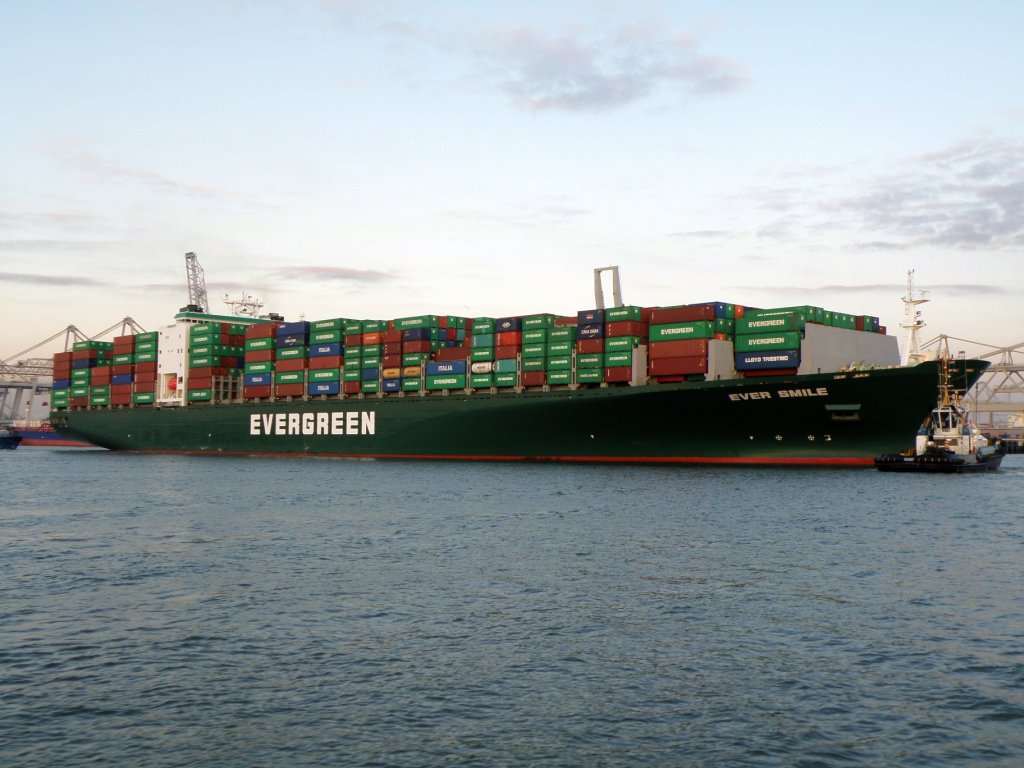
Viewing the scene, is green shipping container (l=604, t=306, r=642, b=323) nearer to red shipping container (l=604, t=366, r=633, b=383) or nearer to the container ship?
the container ship

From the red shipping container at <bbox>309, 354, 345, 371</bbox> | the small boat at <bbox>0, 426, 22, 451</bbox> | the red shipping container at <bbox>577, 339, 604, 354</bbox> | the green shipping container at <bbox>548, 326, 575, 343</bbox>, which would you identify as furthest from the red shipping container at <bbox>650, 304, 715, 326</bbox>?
the small boat at <bbox>0, 426, 22, 451</bbox>

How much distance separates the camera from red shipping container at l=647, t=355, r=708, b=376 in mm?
59375

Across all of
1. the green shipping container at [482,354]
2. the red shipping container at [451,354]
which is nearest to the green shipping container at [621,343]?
the green shipping container at [482,354]

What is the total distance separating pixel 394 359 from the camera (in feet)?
251

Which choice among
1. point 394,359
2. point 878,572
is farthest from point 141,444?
point 878,572

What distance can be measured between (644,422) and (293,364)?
38.8m

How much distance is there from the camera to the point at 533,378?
6725 centimetres

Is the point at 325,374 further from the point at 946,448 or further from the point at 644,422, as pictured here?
the point at 946,448

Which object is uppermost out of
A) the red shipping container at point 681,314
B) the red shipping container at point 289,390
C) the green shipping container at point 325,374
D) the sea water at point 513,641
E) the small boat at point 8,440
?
the red shipping container at point 681,314

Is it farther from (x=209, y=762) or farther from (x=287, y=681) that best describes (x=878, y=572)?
(x=209, y=762)

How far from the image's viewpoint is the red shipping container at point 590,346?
64062 mm

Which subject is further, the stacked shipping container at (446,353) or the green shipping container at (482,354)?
the green shipping container at (482,354)

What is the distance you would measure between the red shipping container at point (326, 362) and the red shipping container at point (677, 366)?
31705 millimetres

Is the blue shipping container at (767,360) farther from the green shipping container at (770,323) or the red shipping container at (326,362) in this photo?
the red shipping container at (326,362)
